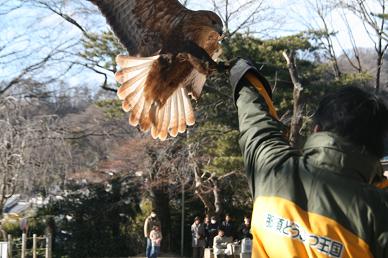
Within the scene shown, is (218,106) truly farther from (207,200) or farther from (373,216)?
(373,216)

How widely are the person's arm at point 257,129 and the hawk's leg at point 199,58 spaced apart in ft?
5.10

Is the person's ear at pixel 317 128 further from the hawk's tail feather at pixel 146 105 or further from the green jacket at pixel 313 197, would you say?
the hawk's tail feather at pixel 146 105

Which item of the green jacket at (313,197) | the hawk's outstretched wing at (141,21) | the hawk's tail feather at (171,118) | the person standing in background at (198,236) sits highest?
the hawk's outstretched wing at (141,21)

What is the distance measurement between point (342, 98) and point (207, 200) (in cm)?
1857

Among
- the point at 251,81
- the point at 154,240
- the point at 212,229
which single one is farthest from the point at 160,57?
the point at 212,229

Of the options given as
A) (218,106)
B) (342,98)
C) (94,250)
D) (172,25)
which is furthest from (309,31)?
(342,98)

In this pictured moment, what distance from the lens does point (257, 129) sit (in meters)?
1.67

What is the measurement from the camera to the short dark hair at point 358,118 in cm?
160

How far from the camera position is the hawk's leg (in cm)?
352

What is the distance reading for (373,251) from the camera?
150cm

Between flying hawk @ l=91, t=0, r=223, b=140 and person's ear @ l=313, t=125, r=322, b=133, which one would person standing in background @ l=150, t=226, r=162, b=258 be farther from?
person's ear @ l=313, t=125, r=322, b=133

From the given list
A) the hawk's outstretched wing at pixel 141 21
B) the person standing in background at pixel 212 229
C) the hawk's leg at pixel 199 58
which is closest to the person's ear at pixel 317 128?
the hawk's leg at pixel 199 58

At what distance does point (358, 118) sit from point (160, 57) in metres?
2.58

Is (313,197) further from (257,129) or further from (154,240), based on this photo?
(154,240)
